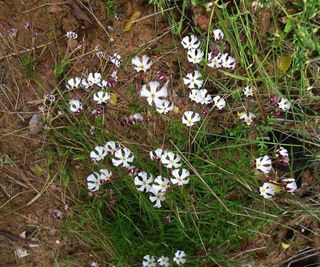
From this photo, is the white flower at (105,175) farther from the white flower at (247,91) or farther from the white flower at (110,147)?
the white flower at (247,91)

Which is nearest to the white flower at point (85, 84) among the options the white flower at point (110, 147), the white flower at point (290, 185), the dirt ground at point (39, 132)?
the dirt ground at point (39, 132)

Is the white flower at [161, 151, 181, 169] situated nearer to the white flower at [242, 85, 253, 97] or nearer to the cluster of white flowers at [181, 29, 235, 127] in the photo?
the cluster of white flowers at [181, 29, 235, 127]

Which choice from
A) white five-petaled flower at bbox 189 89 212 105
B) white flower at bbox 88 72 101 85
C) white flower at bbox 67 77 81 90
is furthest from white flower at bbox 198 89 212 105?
white flower at bbox 67 77 81 90

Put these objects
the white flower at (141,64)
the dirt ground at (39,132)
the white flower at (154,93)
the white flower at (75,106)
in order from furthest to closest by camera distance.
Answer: the dirt ground at (39,132), the white flower at (75,106), the white flower at (141,64), the white flower at (154,93)

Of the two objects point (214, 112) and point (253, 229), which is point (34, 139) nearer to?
point (214, 112)

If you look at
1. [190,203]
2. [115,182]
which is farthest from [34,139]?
[190,203]

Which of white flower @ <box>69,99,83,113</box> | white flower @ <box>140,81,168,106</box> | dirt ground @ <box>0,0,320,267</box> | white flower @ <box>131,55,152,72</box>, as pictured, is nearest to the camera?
white flower @ <box>140,81,168,106</box>
